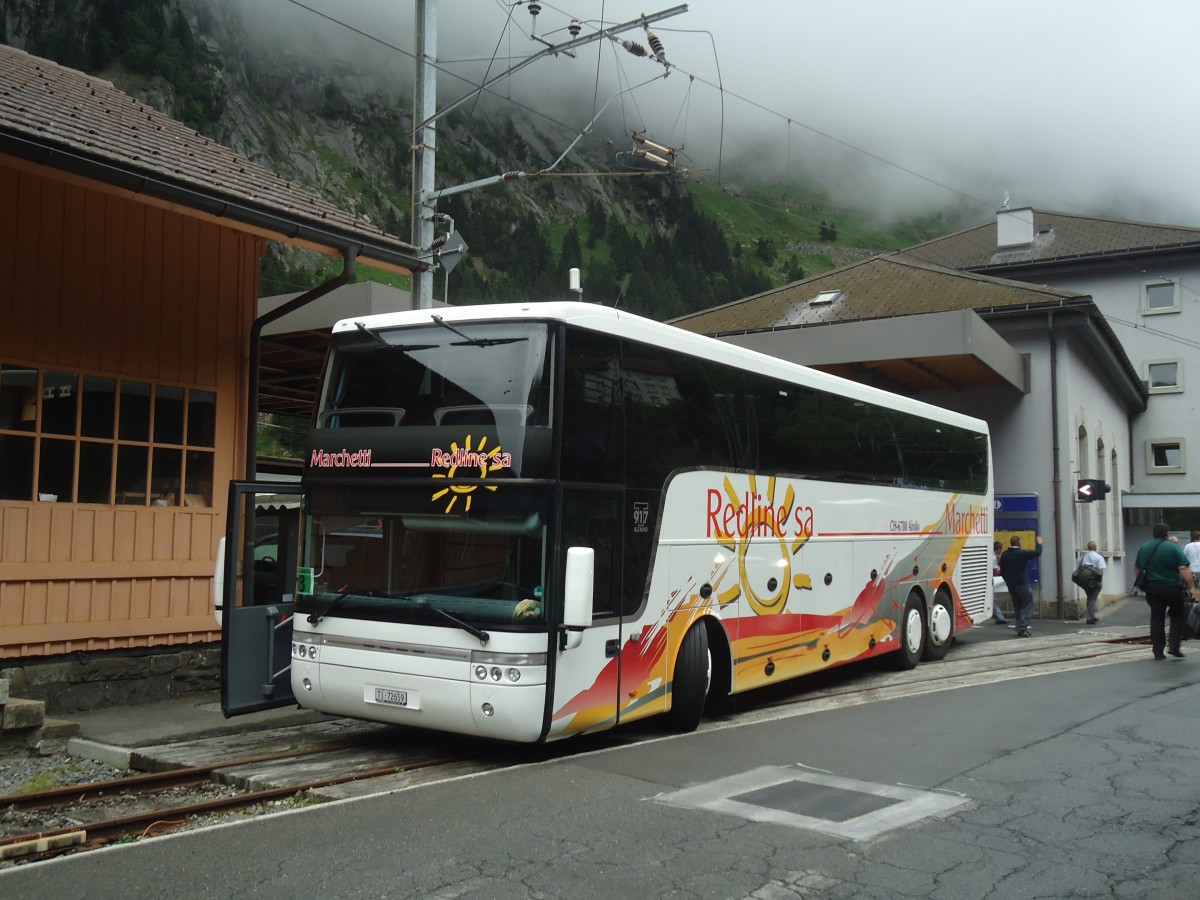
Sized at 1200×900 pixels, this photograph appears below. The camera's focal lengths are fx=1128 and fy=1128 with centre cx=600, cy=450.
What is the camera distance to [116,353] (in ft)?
36.3

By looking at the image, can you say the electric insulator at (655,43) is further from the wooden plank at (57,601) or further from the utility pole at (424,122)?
the wooden plank at (57,601)

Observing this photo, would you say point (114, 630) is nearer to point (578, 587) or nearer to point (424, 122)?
point (578, 587)

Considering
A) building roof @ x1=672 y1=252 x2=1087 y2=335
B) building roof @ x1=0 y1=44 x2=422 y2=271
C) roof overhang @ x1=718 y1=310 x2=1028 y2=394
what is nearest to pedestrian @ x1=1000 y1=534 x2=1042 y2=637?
roof overhang @ x1=718 y1=310 x2=1028 y2=394

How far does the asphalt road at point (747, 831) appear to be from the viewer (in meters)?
5.42

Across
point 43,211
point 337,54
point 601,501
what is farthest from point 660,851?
point 337,54

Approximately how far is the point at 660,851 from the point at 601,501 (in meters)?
3.07

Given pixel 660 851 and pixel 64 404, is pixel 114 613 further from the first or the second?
pixel 660 851

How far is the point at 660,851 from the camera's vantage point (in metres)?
5.93

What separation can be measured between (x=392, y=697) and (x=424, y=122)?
8.17 metres

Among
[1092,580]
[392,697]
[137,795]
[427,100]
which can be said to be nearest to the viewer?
[137,795]

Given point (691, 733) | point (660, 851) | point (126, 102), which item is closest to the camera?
A: point (660, 851)

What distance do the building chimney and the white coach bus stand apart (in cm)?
3371


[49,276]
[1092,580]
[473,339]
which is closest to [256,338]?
[49,276]

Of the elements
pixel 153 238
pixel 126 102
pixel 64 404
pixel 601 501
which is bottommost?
pixel 601 501
